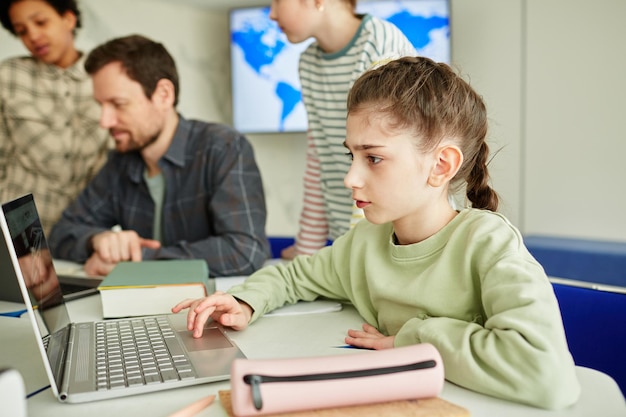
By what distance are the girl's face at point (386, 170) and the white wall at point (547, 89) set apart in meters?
1.37

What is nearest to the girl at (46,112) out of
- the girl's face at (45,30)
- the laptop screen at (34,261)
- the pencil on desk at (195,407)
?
the girl's face at (45,30)

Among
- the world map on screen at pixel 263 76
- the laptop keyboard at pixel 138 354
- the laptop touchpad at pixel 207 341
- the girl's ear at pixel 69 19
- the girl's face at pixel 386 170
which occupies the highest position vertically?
the girl's ear at pixel 69 19

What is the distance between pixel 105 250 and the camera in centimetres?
153

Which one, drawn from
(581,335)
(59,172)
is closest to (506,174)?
(581,335)

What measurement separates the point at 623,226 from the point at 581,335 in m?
1.54

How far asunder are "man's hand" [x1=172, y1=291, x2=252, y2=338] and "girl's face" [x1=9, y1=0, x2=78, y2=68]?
1682mm

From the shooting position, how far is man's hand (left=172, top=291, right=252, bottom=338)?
0.95 m

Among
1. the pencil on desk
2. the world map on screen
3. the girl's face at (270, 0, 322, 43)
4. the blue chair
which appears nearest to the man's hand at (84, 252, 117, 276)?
the girl's face at (270, 0, 322, 43)

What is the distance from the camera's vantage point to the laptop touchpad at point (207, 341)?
89 centimetres

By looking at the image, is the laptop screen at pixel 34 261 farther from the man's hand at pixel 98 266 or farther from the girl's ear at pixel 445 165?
the girl's ear at pixel 445 165

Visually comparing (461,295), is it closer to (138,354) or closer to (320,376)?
(320,376)

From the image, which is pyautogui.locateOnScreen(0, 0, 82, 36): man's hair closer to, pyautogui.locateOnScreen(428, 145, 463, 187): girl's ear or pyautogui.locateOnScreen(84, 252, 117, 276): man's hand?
pyautogui.locateOnScreen(84, 252, 117, 276): man's hand

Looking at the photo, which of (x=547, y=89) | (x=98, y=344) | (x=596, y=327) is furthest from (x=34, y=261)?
(x=547, y=89)

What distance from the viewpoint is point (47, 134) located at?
7.64 feet
